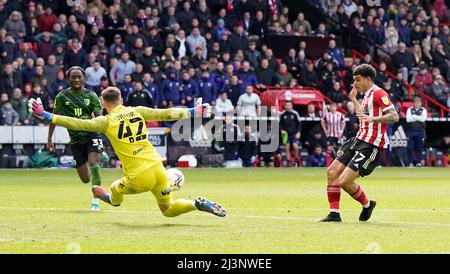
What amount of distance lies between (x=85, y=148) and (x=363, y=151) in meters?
5.09

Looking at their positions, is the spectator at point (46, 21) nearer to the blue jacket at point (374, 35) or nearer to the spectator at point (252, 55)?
the spectator at point (252, 55)

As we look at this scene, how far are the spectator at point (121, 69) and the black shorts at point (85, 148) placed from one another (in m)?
15.4

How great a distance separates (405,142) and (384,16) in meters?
7.13

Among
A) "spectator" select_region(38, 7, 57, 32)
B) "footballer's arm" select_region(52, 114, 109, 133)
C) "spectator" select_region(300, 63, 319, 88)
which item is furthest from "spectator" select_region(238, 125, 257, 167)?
"footballer's arm" select_region(52, 114, 109, 133)

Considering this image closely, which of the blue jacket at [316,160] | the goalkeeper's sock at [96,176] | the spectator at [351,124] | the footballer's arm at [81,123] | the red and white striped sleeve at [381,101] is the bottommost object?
the blue jacket at [316,160]

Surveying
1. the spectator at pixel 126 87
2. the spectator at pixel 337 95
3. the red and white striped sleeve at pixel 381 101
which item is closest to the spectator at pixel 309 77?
the spectator at pixel 337 95

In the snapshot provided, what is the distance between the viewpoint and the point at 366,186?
22.6 metres

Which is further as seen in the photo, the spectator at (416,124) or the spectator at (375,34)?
the spectator at (375,34)

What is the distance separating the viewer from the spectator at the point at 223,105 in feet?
107

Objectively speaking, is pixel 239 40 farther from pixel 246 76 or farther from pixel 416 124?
pixel 416 124

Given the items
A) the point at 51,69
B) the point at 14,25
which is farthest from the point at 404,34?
the point at 14,25

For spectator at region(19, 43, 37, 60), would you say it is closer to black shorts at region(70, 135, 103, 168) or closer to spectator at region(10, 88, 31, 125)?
spectator at region(10, 88, 31, 125)
